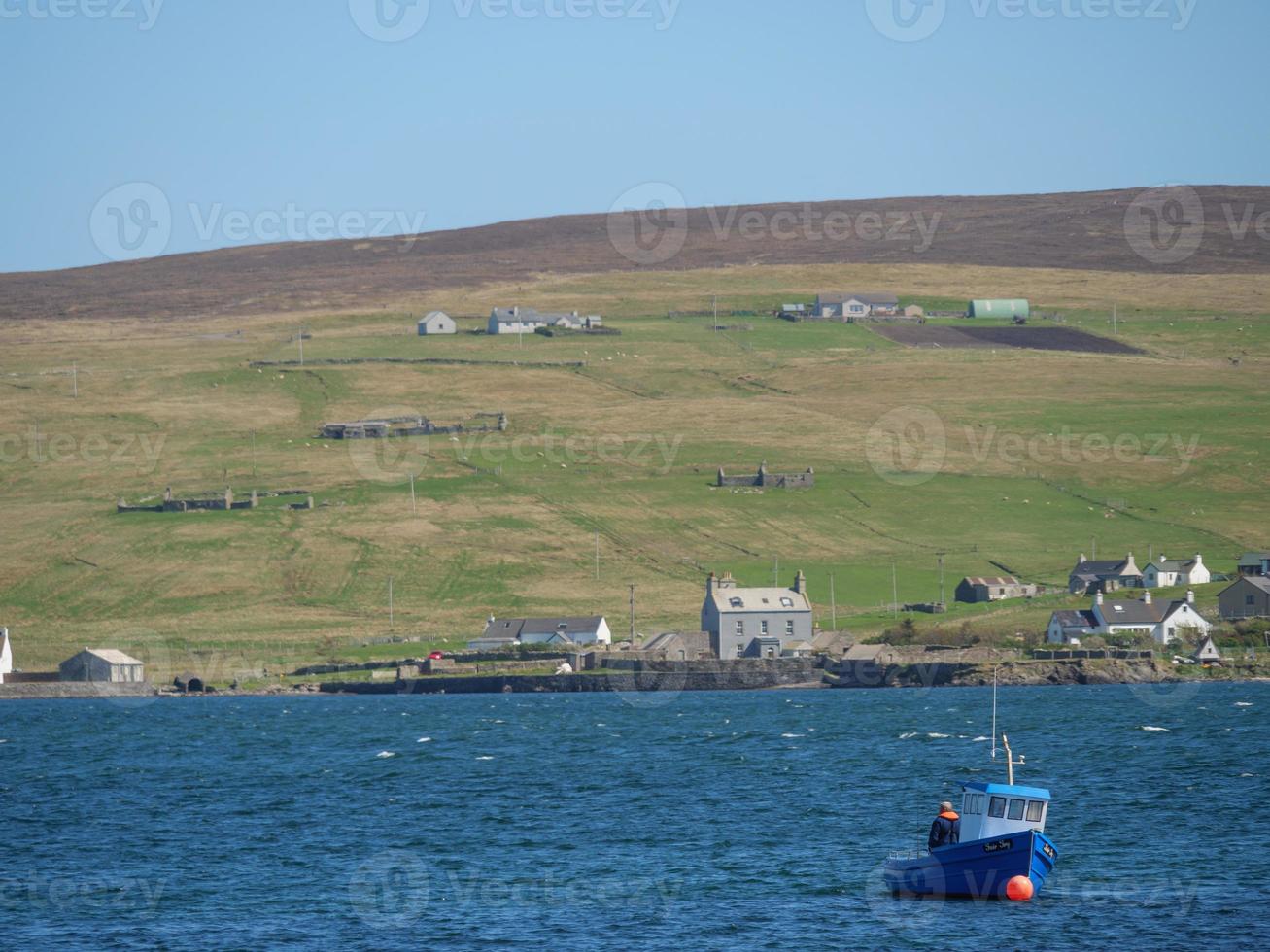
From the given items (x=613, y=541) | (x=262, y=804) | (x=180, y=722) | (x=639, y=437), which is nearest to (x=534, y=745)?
(x=262, y=804)

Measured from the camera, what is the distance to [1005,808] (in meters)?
38.3

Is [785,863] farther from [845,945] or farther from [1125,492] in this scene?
[1125,492]

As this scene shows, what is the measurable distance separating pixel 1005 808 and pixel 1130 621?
7383 centimetres

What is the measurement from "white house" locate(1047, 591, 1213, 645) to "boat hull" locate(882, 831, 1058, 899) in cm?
7104

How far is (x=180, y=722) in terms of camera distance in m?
97.6

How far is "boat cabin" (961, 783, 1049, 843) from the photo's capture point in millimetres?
38219

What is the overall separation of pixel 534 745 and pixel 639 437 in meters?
86.6

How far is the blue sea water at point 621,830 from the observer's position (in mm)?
37125
